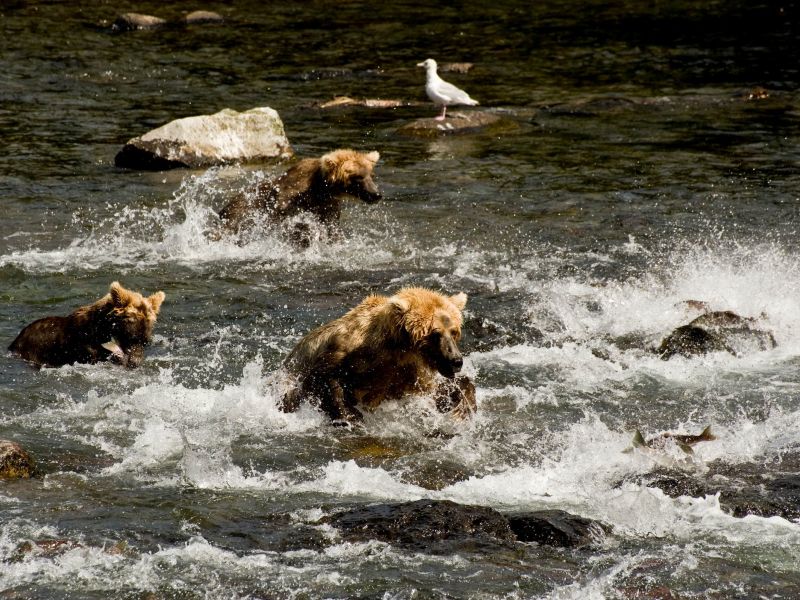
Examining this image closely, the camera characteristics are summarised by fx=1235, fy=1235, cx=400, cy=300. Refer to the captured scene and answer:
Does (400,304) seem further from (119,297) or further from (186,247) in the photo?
(186,247)

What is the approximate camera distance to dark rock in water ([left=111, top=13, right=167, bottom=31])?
28812 millimetres

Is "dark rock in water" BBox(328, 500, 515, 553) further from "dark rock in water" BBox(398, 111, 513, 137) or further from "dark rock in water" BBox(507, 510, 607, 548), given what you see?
"dark rock in water" BBox(398, 111, 513, 137)

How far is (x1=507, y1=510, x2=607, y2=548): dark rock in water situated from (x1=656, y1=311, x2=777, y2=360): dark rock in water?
366 centimetres

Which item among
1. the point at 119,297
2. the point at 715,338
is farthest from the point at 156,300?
the point at 715,338

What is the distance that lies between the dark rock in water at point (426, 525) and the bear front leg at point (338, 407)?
171cm

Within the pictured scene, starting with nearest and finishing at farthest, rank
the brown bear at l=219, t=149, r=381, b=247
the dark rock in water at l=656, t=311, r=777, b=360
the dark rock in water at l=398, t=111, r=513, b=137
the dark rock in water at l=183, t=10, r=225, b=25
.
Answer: the dark rock in water at l=656, t=311, r=777, b=360 → the brown bear at l=219, t=149, r=381, b=247 → the dark rock in water at l=398, t=111, r=513, b=137 → the dark rock in water at l=183, t=10, r=225, b=25

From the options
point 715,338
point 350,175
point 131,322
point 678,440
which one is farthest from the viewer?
point 350,175

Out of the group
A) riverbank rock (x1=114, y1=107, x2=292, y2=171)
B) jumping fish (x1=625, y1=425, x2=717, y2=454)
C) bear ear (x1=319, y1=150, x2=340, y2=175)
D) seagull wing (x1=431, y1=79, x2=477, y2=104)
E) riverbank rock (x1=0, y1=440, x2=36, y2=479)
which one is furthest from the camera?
seagull wing (x1=431, y1=79, x2=477, y2=104)

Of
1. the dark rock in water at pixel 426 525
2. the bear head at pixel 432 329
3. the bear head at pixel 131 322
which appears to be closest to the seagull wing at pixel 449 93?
the bear head at pixel 131 322

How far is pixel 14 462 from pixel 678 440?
165 inches

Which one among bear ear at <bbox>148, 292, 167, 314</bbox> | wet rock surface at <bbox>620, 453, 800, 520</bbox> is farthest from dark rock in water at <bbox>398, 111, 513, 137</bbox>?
wet rock surface at <bbox>620, 453, 800, 520</bbox>

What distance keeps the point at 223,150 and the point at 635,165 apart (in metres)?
5.78

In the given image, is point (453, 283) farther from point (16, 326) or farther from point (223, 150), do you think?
point (223, 150)

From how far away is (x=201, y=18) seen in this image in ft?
99.2
